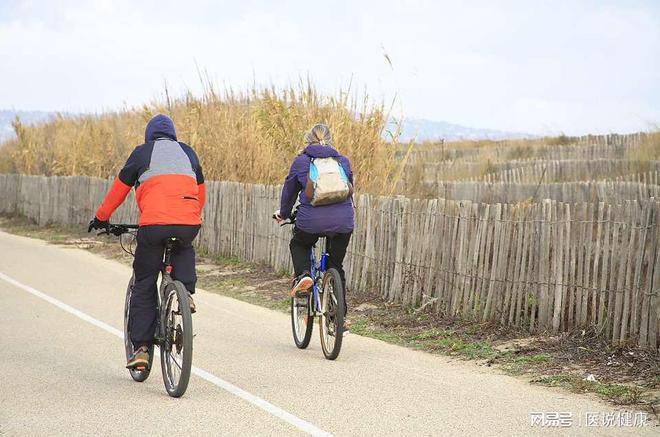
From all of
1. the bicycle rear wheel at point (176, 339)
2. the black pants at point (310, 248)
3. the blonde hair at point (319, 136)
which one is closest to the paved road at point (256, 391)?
the bicycle rear wheel at point (176, 339)

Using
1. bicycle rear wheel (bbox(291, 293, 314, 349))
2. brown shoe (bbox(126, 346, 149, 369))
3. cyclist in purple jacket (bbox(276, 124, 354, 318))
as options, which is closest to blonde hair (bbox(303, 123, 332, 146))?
cyclist in purple jacket (bbox(276, 124, 354, 318))

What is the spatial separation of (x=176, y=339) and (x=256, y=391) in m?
0.74

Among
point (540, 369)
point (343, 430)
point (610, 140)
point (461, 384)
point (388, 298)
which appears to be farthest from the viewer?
point (610, 140)

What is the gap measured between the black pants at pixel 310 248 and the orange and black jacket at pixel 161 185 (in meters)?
1.80

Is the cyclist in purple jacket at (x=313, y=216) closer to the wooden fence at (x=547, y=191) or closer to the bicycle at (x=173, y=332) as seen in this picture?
the bicycle at (x=173, y=332)

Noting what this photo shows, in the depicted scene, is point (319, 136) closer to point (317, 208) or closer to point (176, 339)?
point (317, 208)

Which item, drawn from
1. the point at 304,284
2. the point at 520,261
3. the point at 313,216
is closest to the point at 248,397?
the point at 304,284

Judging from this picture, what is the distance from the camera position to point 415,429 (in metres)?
6.82

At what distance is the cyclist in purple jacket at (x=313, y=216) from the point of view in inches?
381

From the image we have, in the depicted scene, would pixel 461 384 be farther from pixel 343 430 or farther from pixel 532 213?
pixel 532 213

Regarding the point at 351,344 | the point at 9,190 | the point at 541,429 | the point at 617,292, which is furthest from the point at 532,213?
the point at 9,190

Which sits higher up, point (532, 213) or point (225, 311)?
point (532, 213)

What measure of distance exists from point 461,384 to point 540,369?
1.00 meters

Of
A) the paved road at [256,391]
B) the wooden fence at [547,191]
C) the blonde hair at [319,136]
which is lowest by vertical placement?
the paved road at [256,391]
